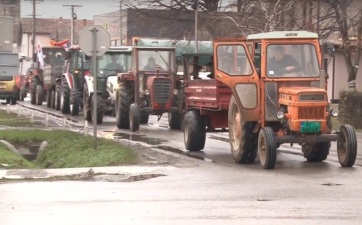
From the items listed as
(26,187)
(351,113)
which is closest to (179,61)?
(351,113)

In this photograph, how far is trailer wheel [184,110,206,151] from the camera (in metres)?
18.6

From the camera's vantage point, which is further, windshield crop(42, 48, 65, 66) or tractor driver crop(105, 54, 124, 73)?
windshield crop(42, 48, 65, 66)

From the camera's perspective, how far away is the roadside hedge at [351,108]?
2619cm

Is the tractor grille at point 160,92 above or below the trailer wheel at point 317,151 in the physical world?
above

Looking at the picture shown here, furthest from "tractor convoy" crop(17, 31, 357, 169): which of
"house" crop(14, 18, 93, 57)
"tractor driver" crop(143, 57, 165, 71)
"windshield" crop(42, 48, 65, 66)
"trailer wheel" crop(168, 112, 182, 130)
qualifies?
"house" crop(14, 18, 93, 57)

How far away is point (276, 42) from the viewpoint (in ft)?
51.5

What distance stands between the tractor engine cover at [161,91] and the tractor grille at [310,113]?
10.0 meters

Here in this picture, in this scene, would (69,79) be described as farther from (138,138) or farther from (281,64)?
(281,64)

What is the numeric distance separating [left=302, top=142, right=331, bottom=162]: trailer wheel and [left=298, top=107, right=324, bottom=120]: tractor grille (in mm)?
1319

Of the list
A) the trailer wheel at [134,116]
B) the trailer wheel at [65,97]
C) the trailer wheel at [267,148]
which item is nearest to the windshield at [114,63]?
the trailer wheel at [134,116]

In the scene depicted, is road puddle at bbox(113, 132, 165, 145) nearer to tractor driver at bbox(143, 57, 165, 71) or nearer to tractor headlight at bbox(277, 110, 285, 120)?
tractor driver at bbox(143, 57, 165, 71)

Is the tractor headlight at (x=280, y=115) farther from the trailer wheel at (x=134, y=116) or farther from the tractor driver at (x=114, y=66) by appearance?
the tractor driver at (x=114, y=66)

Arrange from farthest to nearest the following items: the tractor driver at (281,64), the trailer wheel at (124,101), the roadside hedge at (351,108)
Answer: the roadside hedge at (351,108), the trailer wheel at (124,101), the tractor driver at (281,64)

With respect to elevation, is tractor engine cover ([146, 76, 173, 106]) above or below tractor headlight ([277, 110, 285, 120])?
above
